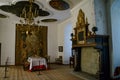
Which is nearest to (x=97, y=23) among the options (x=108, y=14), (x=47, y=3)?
(x=108, y=14)

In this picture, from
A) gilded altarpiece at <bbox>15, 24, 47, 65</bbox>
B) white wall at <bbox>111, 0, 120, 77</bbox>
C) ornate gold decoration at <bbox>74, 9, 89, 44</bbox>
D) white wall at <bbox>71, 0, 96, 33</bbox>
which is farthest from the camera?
gilded altarpiece at <bbox>15, 24, 47, 65</bbox>

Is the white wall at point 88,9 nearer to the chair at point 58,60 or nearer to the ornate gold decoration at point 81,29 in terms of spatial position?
the ornate gold decoration at point 81,29

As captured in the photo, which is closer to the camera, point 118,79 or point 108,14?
point 118,79

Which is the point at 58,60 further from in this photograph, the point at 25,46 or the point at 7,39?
the point at 7,39

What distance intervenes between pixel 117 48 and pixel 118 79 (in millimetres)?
1418

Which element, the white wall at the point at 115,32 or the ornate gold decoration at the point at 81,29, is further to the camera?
the ornate gold decoration at the point at 81,29

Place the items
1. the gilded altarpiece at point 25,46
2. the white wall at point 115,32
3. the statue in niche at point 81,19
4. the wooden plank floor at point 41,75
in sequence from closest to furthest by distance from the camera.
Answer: the white wall at point 115,32
the wooden plank floor at point 41,75
the statue in niche at point 81,19
the gilded altarpiece at point 25,46

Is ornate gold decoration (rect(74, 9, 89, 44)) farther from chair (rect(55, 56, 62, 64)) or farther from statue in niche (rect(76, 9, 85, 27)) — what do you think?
chair (rect(55, 56, 62, 64))

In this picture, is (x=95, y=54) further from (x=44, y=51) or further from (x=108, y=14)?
(x=44, y=51)

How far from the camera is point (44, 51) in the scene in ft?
51.2

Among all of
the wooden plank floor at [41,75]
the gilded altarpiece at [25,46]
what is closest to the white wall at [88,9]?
the wooden plank floor at [41,75]

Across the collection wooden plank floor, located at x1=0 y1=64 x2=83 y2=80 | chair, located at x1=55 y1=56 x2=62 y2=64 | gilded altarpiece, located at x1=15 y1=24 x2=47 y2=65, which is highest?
gilded altarpiece, located at x1=15 y1=24 x2=47 y2=65

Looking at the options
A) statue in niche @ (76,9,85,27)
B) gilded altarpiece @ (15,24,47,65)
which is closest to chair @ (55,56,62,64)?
gilded altarpiece @ (15,24,47,65)

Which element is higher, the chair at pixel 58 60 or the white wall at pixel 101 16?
the white wall at pixel 101 16
